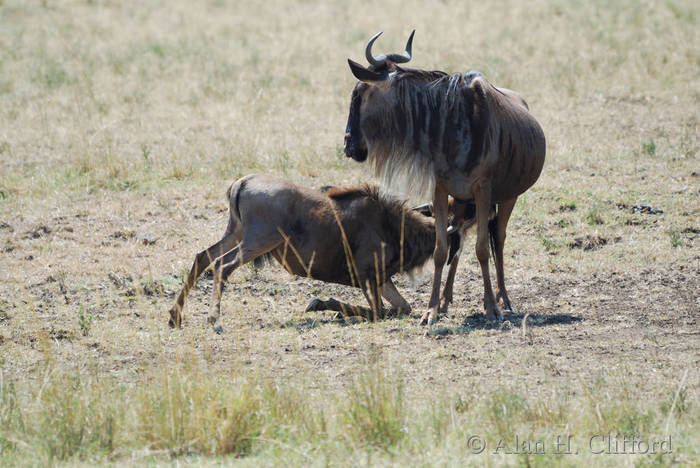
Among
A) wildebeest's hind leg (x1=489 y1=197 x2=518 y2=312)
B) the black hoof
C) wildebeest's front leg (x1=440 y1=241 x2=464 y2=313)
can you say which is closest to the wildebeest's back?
wildebeest's hind leg (x1=489 y1=197 x2=518 y2=312)

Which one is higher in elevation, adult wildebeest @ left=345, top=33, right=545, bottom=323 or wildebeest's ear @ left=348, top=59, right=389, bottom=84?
wildebeest's ear @ left=348, top=59, right=389, bottom=84

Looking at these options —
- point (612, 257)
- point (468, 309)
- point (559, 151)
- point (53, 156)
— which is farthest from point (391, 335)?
point (53, 156)

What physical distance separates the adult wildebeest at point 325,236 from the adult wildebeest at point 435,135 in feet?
2.34

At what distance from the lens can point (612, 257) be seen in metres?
8.98

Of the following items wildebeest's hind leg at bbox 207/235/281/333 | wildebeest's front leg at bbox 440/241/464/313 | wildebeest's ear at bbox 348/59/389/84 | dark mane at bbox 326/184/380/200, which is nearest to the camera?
wildebeest's ear at bbox 348/59/389/84

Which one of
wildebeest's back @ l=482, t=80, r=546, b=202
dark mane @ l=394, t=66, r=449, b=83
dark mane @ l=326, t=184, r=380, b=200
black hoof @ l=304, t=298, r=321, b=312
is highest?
dark mane @ l=394, t=66, r=449, b=83

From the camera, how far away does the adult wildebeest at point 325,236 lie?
318 inches

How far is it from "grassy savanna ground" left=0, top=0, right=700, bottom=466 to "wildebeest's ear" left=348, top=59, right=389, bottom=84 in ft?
2.72

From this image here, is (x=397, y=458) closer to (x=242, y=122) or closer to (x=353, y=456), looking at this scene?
(x=353, y=456)

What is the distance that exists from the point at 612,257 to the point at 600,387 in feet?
12.3

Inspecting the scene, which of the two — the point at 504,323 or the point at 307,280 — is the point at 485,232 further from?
the point at 307,280

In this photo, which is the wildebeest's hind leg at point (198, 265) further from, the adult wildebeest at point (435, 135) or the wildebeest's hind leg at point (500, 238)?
the wildebeest's hind leg at point (500, 238)

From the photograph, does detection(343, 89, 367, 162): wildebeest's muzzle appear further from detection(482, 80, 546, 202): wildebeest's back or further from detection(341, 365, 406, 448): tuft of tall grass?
detection(341, 365, 406, 448): tuft of tall grass

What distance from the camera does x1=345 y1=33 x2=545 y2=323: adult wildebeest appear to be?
7.39 metres
